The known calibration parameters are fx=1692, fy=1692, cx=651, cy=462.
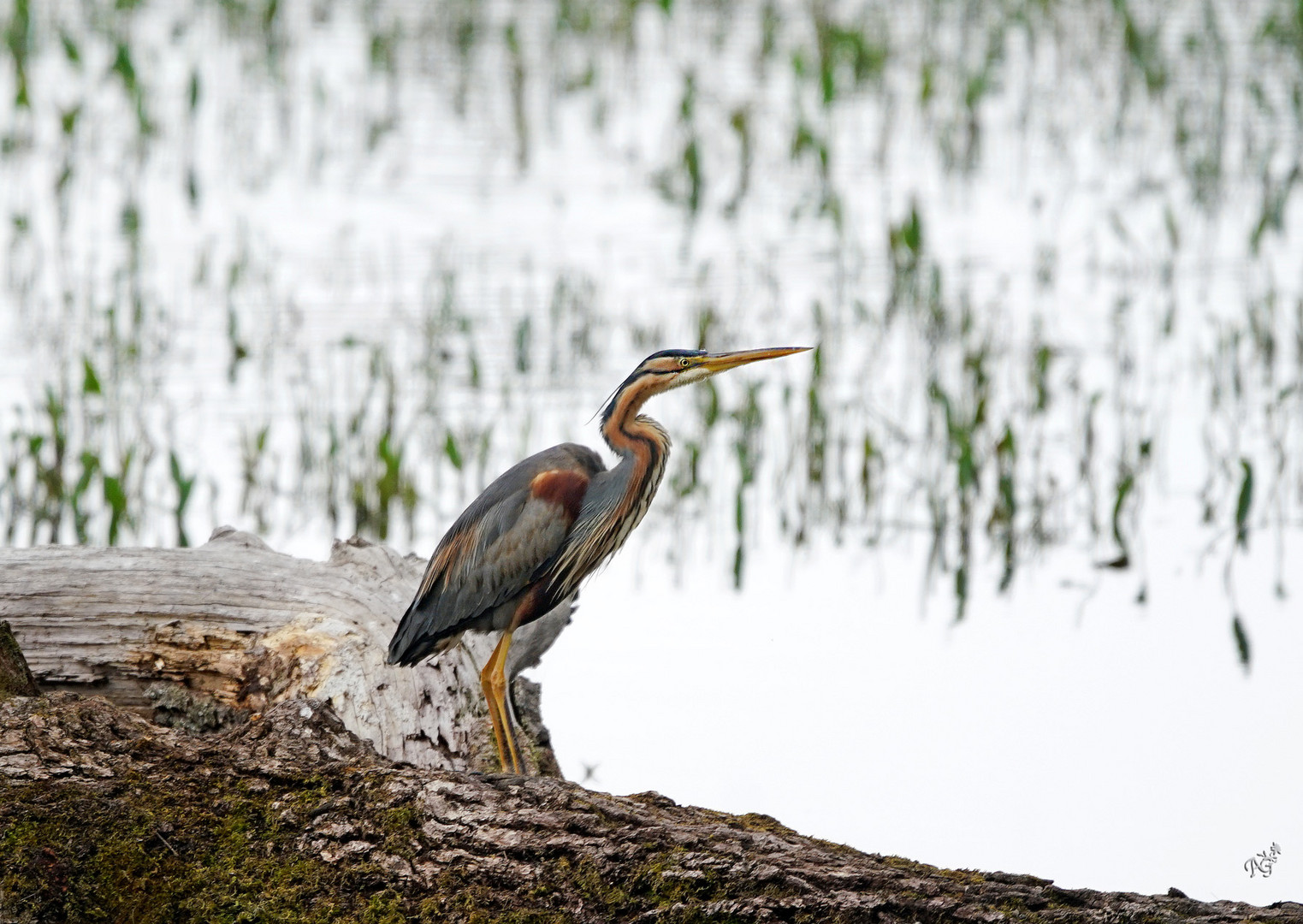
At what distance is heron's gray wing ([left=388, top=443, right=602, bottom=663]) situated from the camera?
3.82 metres

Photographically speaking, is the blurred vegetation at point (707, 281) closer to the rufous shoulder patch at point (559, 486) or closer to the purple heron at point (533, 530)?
the purple heron at point (533, 530)

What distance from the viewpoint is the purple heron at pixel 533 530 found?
381cm

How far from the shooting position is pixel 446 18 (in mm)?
11375

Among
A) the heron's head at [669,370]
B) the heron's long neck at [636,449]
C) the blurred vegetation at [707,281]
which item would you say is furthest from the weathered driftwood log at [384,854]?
the blurred vegetation at [707,281]

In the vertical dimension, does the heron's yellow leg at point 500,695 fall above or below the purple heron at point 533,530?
below

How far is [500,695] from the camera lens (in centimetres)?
390

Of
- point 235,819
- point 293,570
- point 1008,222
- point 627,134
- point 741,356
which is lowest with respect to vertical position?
point 235,819

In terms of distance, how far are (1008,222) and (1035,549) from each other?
355 centimetres

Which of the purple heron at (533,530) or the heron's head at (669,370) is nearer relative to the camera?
the purple heron at (533,530)

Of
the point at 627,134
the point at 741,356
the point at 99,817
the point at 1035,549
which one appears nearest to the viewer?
the point at 99,817

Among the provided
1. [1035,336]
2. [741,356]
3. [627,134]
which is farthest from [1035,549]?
[627,134]

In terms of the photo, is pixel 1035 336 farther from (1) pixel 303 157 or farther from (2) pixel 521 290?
(1) pixel 303 157

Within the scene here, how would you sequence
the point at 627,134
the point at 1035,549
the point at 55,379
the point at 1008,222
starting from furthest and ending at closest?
the point at 627,134 < the point at 1008,222 < the point at 55,379 < the point at 1035,549

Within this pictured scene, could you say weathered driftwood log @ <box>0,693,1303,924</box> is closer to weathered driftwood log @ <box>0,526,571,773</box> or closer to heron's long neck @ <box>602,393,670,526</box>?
weathered driftwood log @ <box>0,526,571,773</box>
